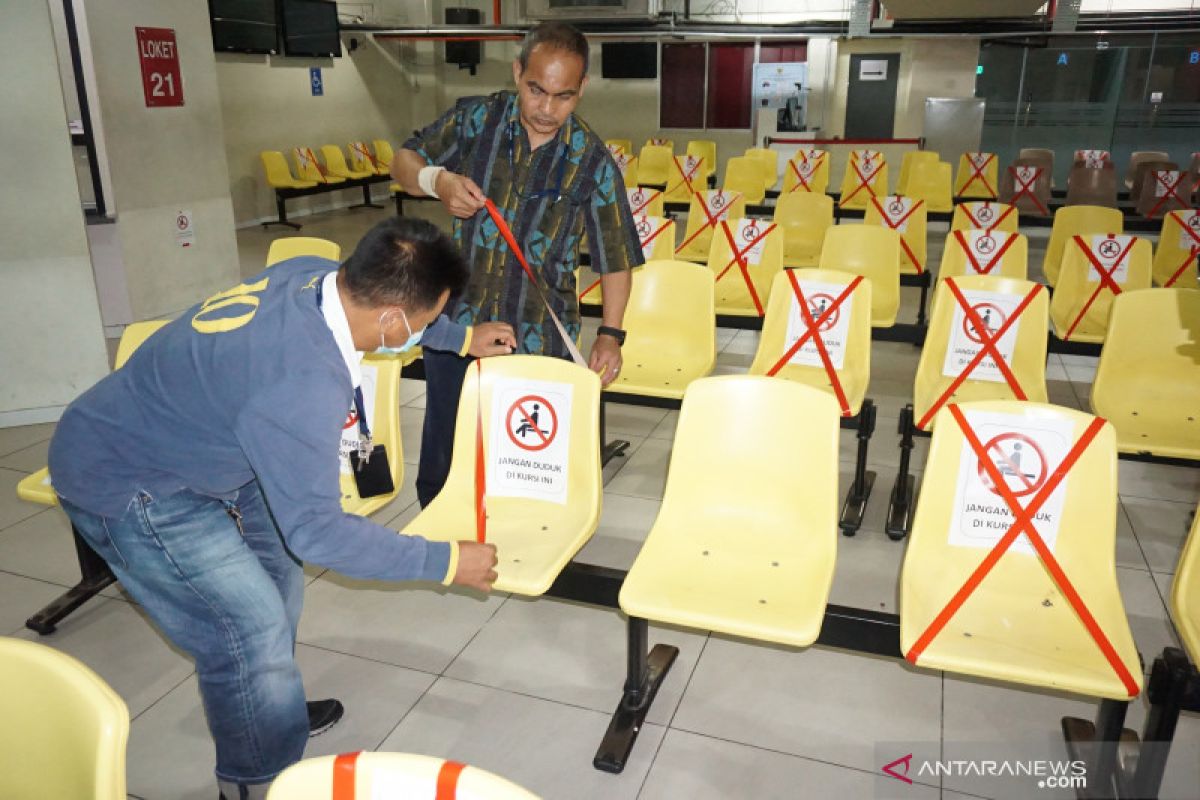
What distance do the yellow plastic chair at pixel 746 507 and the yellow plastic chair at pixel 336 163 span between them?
10.1 m

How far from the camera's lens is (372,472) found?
225 cm

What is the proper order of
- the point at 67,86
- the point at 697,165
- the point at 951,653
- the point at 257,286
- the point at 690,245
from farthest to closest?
1. the point at 697,165
2. the point at 690,245
3. the point at 67,86
4. the point at 951,653
5. the point at 257,286

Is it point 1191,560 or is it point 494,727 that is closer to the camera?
point 1191,560

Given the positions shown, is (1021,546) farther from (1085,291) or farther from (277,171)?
(277,171)

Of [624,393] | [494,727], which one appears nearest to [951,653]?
[494,727]

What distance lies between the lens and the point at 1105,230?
5637mm

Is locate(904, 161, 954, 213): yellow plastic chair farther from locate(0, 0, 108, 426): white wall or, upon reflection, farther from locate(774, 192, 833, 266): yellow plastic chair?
locate(0, 0, 108, 426): white wall

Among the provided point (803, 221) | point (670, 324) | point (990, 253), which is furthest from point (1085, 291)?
point (670, 324)

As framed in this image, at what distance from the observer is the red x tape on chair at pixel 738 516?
2.12 meters

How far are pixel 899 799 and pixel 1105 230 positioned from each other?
15.7 ft

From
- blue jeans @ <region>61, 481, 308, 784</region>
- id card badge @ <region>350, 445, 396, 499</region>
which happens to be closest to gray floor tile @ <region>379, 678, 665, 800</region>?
blue jeans @ <region>61, 481, 308, 784</region>

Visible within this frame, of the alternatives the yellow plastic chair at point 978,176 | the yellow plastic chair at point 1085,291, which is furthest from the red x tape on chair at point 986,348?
the yellow plastic chair at point 978,176

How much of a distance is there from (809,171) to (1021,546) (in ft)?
24.0

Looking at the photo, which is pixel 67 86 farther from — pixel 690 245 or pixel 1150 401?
pixel 1150 401
